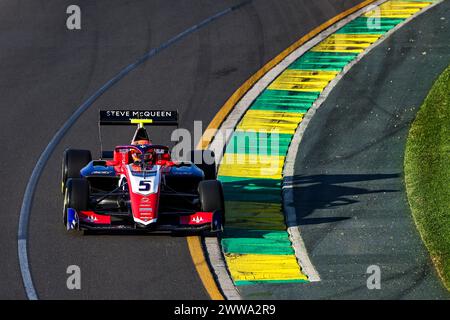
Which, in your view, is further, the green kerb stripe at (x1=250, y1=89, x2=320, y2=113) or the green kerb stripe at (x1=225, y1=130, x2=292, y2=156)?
the green kerb stripe at (x1=250, y1=89, x2=320, y2=113)

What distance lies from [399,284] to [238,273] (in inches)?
95.6

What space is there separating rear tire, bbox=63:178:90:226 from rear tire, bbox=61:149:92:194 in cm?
142

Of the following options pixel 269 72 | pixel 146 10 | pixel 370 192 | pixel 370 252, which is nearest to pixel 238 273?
pixel 370 252

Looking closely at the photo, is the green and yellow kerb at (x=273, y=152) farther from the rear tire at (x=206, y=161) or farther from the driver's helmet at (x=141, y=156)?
the driver's helmet at (x=141, y=156)

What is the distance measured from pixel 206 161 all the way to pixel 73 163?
2305 millimetres

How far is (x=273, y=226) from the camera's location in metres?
22.4

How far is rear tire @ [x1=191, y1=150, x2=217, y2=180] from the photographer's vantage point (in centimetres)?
2328

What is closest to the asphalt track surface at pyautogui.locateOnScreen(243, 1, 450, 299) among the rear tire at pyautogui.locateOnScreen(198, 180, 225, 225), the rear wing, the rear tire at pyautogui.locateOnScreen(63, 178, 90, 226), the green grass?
the green grass

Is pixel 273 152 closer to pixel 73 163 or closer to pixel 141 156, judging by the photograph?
pixel 141 156

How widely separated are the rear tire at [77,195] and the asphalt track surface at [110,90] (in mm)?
568

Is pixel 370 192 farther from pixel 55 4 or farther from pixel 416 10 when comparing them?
pixel 55 4

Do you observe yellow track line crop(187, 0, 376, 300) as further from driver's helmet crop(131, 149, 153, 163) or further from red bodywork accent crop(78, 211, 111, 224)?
driver's helmet crop(131, 149, 153, 163)

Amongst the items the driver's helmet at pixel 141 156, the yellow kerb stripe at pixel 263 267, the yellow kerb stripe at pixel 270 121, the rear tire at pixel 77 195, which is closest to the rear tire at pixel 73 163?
the driver's helmet at pixel 141 156

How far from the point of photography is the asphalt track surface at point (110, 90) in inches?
794
